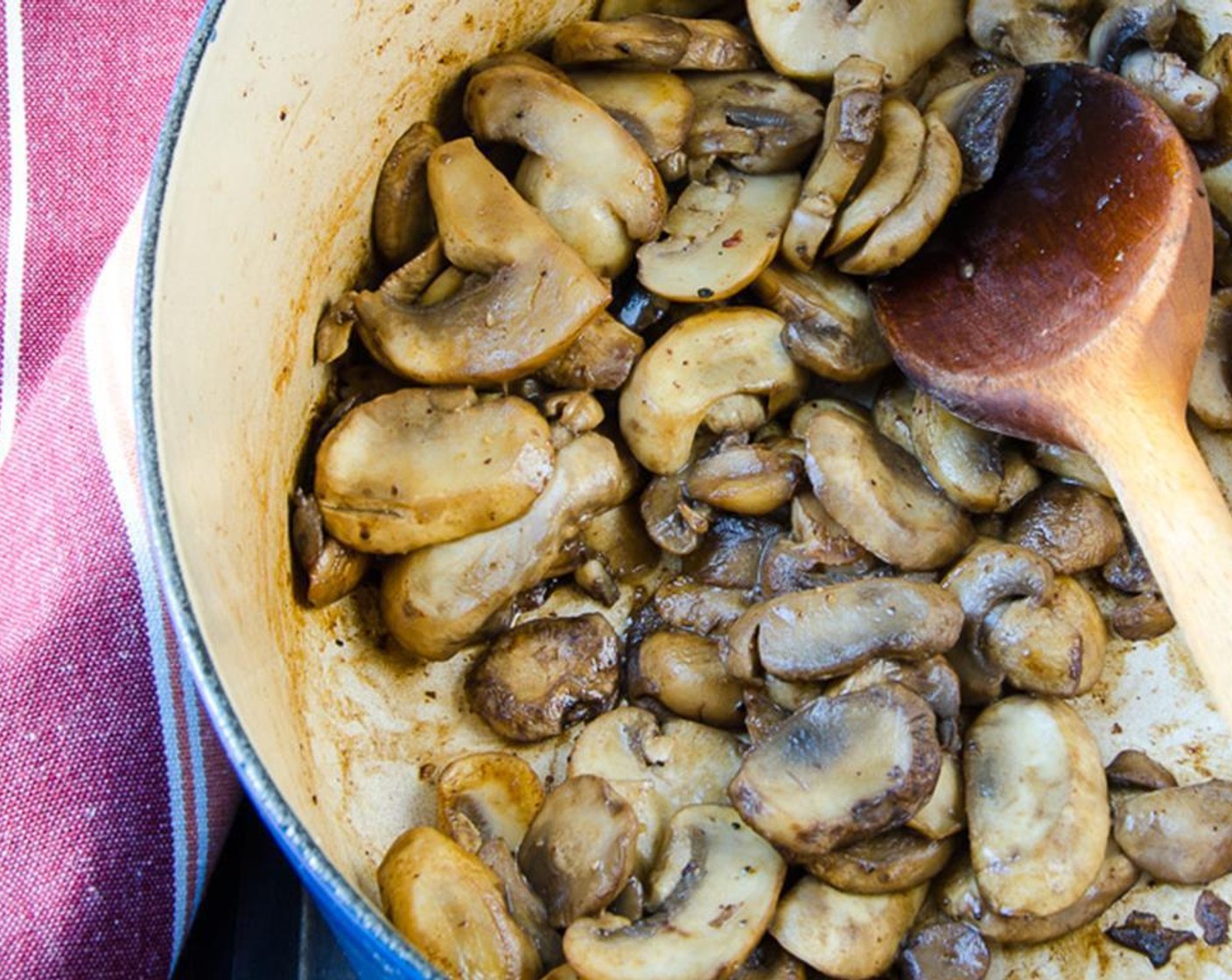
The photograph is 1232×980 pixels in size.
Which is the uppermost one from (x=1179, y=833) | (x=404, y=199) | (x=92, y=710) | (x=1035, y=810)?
(x=404, y=199)

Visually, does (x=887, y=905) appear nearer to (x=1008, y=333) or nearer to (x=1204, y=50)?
(x=1008, y=333)

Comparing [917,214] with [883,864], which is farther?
[917,214]

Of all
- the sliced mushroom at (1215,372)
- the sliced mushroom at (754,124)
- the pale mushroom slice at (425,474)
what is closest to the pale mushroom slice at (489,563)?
the pale mushroom slice at (425,474)

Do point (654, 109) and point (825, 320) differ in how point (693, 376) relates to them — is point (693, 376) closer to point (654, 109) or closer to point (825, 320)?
point (825, 320)

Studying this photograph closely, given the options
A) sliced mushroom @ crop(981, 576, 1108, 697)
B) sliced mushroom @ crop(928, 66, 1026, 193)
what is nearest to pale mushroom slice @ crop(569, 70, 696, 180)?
sliced mushroom @ crop(928, 66, 1026, 193)

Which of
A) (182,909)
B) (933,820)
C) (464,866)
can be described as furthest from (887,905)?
(182,909)

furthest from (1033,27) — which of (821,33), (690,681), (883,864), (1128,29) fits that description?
(883,864)

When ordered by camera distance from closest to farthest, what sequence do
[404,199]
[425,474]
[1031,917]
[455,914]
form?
[455,914] → [1031,917] → [425,474] → [404,199]
